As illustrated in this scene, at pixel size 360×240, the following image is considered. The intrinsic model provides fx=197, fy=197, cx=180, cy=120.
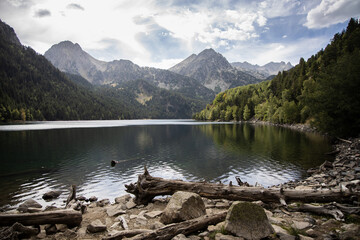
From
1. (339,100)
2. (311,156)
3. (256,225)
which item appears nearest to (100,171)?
(256,225)

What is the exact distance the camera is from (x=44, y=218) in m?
10.5

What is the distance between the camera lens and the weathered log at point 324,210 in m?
10.1

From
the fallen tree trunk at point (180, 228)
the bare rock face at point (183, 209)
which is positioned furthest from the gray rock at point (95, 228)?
the bare rock face at point (183, 209)

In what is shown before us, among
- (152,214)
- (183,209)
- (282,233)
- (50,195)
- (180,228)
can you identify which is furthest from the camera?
(50,195)

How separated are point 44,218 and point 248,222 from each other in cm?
1036

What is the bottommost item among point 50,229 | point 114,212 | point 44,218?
point 114,212

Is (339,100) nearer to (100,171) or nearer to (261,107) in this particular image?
(100,171)

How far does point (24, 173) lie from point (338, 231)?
3684cm

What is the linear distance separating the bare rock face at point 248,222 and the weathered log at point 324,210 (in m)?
4.32

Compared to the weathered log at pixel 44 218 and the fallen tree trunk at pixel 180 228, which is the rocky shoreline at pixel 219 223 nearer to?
the fallen tree trunk at pixel 180 228

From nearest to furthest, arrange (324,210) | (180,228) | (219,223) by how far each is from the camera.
A: (180,228), (219,223), (324,210)

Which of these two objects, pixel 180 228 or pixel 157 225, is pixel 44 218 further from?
pixel 180 228

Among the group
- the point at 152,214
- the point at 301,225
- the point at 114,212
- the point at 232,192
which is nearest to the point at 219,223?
the point at 301,225

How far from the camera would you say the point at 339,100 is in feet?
145
